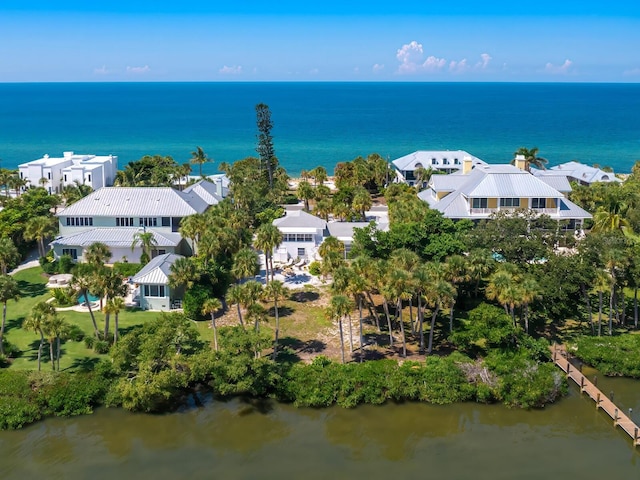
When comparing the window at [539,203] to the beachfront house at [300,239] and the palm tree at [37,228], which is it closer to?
the beachfront house at [300,239]

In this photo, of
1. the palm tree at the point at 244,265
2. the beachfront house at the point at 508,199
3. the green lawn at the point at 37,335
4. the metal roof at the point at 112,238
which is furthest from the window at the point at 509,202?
the green lawn at the point at 37,335

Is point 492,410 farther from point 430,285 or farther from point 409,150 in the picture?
point 409,150

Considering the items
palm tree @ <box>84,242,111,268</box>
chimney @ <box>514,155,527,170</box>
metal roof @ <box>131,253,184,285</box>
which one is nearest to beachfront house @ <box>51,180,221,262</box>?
metal roof @ <box>131,253,184,285</box>

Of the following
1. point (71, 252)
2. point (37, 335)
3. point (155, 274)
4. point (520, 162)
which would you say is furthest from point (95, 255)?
point (520, 162)

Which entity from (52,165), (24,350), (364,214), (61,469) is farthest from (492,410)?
(52,165)

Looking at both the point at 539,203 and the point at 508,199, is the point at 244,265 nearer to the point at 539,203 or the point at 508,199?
the point at 508,199

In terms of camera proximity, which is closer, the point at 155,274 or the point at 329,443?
the point at 329,443
